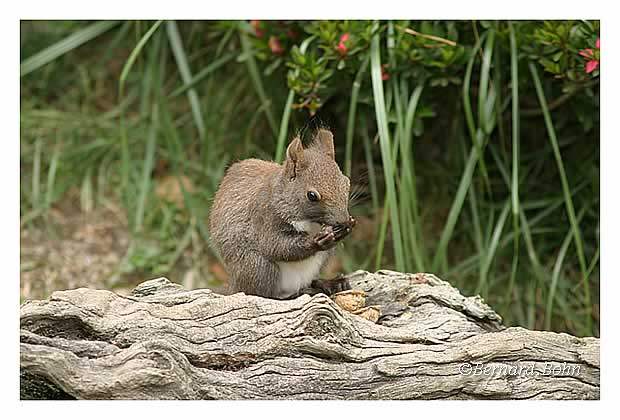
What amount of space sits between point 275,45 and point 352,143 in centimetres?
85

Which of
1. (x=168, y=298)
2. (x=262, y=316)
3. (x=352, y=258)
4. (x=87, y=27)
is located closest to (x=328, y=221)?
(x=262, y=316)

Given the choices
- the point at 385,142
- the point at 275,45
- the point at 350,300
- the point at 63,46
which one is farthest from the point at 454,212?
the point at 63,46

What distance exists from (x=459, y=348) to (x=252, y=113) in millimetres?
2390

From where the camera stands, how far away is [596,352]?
3.05m

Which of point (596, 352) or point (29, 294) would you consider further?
point (29, 294)

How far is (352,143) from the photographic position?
193 inches

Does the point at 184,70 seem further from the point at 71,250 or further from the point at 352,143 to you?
the point at 71,250

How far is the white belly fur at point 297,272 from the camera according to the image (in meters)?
3.11

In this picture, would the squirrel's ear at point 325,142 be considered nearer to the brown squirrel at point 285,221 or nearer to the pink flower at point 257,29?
the brown squirrel at point 285,221

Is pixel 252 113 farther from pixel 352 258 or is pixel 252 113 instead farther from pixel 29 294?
pixel 29 294

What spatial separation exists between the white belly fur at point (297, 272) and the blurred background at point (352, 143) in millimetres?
627

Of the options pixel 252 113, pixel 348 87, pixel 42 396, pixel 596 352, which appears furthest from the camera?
pixel 252 113

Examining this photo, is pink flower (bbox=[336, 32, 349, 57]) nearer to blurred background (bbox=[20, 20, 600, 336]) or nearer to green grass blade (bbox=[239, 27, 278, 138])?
blurred background (bbox=[20, 20, 600, 336])

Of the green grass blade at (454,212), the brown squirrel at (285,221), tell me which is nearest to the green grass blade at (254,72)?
the green grass blade at (454,212)
